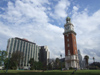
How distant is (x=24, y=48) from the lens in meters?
105

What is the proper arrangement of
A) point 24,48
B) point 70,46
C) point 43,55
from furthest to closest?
point 43,55 < point 24,48 < point 70,46

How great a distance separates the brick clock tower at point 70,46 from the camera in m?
49.8

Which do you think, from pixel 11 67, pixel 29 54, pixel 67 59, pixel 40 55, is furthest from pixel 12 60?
pixel 40 55

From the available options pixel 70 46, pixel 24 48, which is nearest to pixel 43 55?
pixel 24 48

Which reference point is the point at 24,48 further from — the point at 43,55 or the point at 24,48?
the point at 43,55

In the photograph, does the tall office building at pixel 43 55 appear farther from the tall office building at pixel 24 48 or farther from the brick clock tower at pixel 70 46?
the brick clock tower at pixel 70 46

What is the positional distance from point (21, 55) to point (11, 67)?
9.55 metres

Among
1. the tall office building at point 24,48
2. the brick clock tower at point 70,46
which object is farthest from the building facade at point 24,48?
the brick clock tower at point 70,46

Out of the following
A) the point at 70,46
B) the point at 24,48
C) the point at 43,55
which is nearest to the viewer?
the point at 70,46

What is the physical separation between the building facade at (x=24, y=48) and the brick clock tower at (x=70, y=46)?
47.4 meters

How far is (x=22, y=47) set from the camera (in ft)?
339

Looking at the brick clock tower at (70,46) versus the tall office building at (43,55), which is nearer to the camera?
the brick clock tower at (70,46)

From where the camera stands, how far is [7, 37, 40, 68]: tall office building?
308ft

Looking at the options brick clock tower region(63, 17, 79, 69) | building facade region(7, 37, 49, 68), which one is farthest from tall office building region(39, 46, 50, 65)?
brick clock tower region(63, 17, 79, 69)
